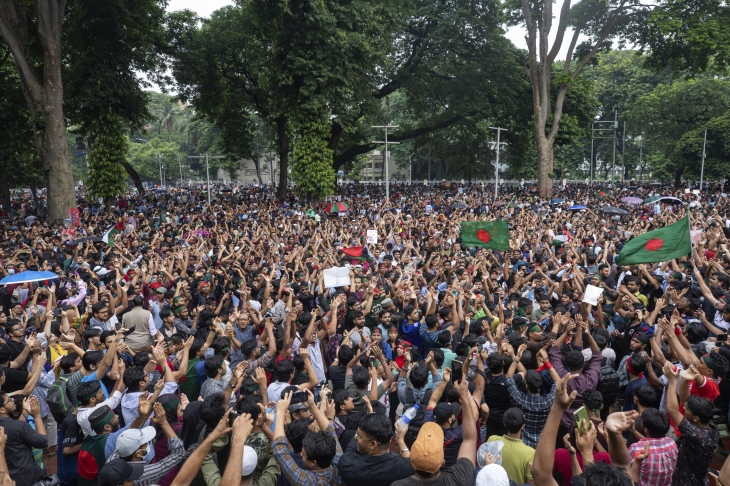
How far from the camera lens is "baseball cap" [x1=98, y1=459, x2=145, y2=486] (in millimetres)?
3068

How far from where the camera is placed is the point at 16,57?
61.4ft

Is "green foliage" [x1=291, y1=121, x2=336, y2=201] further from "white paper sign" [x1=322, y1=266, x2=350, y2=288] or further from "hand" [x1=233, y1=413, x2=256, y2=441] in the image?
"hand" [x1=233, y1=413, x2=256, y2=441]

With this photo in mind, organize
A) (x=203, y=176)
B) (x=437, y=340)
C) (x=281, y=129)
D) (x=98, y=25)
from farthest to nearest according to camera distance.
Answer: (x=203, y=176) → (x=281, y=129) → (x=98, y=25) → (x=437, y=340)

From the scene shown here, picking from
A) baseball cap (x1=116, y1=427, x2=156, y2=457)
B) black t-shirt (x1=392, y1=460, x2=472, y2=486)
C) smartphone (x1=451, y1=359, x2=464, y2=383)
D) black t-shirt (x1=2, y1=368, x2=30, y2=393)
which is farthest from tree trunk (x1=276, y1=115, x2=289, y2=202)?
black t-shirt (x1=392, y1=460, x2=472, y2=486)

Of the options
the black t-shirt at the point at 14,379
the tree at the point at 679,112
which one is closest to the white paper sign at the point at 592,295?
the black t-shirt at the point at 14,379

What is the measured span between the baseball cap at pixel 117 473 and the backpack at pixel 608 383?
165 inches

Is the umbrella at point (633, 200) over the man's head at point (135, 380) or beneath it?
over

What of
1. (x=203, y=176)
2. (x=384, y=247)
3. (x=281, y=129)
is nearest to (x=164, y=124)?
(x=203, y=176)

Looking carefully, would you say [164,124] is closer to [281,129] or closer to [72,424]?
[281,129]

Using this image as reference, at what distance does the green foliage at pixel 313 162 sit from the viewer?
24772 millimetres

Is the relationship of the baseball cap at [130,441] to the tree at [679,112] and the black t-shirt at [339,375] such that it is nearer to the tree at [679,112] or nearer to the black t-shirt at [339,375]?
the black t-shirt at [339,375]

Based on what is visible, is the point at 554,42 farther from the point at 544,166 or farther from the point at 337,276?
the point at 337,276

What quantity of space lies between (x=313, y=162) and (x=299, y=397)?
21369 millimetres

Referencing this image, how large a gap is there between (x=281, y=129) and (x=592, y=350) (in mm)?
28642
